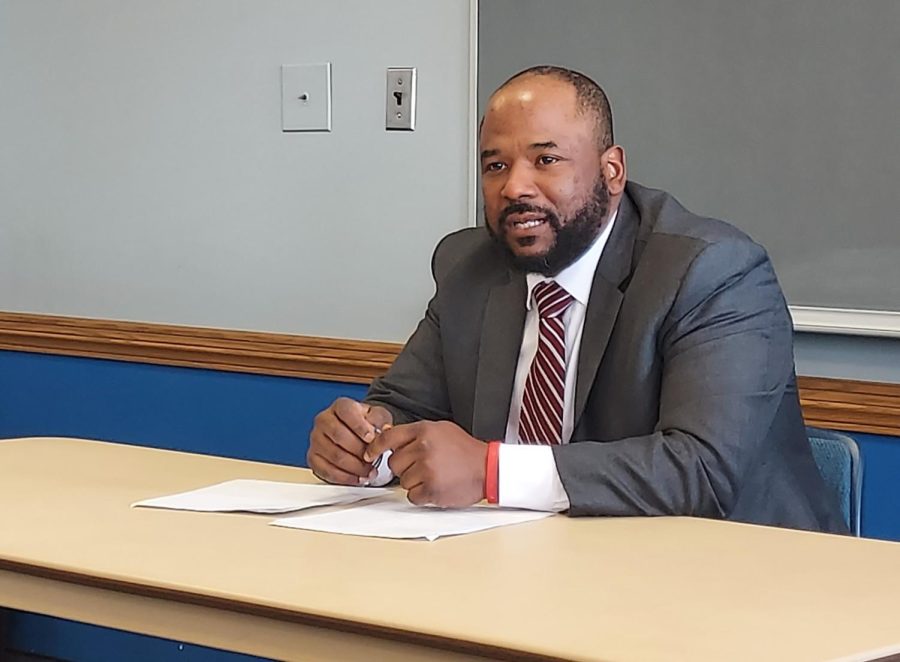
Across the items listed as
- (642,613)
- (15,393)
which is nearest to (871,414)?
(642,613)

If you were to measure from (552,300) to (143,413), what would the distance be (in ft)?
4.86

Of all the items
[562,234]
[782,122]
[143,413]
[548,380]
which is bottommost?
[143,413]

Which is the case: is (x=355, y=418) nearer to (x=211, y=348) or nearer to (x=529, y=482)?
(x=529, y=482)

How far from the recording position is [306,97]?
2.99 m

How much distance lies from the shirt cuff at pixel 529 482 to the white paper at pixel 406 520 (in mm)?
15

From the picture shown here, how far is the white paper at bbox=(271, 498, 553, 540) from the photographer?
5.16ft

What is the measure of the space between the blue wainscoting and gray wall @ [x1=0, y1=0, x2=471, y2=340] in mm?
142

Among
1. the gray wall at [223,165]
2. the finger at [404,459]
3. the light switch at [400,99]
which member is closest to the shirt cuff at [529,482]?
the finger at [404,459]

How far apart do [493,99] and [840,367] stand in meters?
0.87

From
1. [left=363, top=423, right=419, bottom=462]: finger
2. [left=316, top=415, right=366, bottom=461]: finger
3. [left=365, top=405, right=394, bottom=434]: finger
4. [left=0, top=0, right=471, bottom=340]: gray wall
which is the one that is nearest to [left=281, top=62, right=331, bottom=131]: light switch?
[left=0, top=0, right=471, bottom=340]: gray wall

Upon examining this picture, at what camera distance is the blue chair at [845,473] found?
1.91 metres

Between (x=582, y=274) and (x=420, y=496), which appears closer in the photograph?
(x=420, y=496)

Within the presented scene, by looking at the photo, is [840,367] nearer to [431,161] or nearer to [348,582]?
[431,161]

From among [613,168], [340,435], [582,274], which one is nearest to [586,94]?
[613,168]
